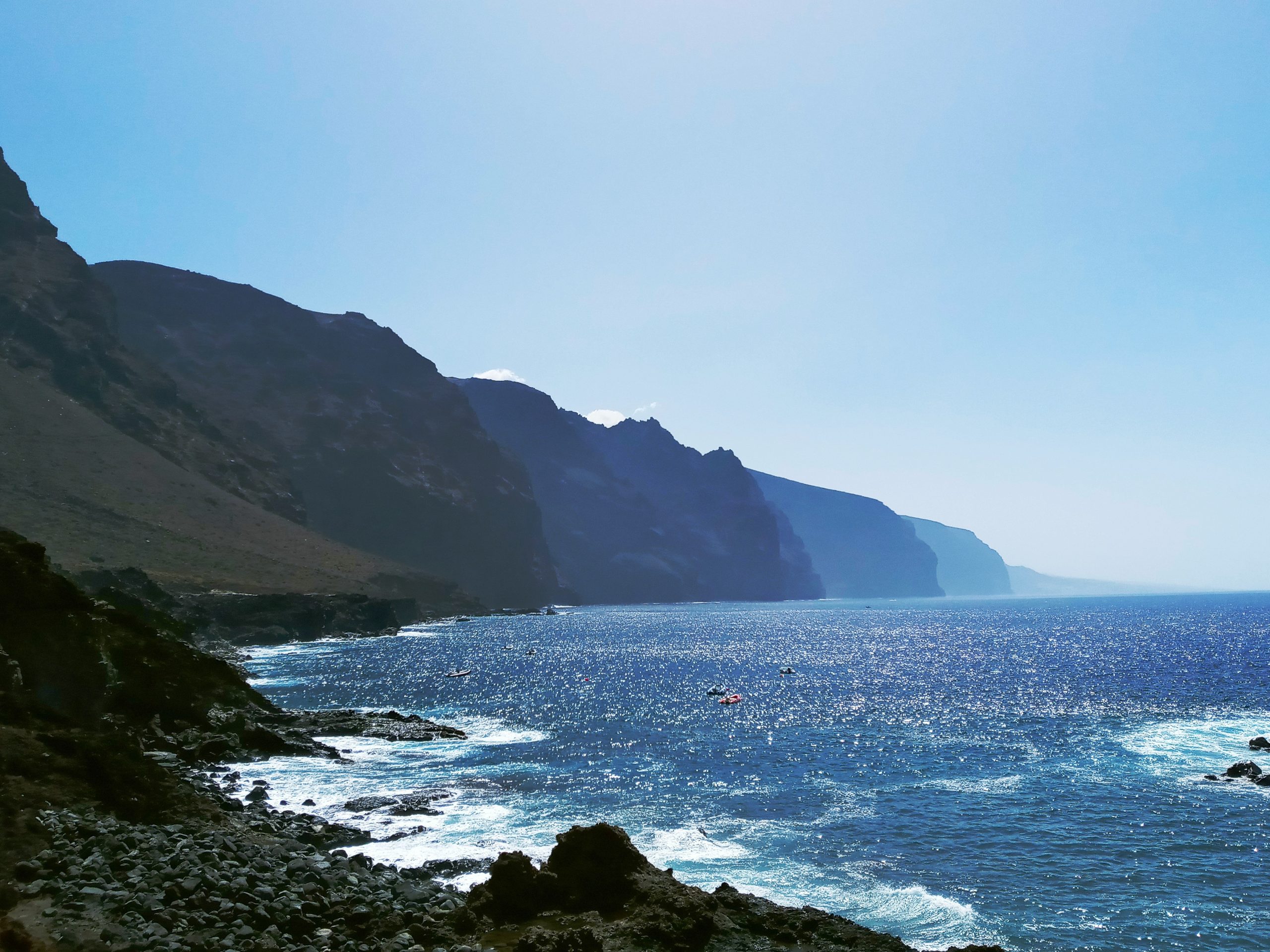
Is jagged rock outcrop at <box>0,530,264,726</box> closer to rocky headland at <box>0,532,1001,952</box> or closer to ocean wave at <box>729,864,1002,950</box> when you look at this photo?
rocky headland at <box>0,532,1001,952</box>

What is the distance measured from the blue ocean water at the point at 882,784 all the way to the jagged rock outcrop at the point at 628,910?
8065 millimetres

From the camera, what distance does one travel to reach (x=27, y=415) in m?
155

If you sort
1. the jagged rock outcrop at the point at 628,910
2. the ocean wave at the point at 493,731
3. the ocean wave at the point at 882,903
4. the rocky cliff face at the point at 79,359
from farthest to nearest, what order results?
the rocky cliff face at the point at 79,359 → the ocean wave at the point at 493,731 → the ocean wave at the point at 882,903 → the jagged rock outcrop at the point at 628,910

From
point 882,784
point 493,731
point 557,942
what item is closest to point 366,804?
point 493,731

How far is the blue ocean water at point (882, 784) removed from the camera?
93.9ft

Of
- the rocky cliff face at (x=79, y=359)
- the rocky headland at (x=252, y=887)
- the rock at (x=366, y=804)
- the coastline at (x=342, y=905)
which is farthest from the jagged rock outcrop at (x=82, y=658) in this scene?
the rocky cliff face at (x=79, y=359)

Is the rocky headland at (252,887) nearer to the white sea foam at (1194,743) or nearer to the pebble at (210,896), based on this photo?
the pebble at (210,896)

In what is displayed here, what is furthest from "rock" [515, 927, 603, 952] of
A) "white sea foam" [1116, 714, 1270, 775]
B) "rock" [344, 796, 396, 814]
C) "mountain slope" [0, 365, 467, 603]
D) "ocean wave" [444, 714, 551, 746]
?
"mountain slope" [0, 365, 467, 603]

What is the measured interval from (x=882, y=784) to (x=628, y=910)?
30.1 meters

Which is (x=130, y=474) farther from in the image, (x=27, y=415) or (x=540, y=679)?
(x=540, y=679)

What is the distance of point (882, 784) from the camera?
45.1 meters

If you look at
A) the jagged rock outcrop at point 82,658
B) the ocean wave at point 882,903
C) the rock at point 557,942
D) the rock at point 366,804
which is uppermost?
the jagged rock outcrop at point 82,658

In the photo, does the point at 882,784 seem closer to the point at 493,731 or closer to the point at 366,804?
the point at 366,804

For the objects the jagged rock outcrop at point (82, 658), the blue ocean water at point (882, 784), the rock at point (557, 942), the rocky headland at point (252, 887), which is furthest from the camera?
the jagged rock outcrop at point (82, 658)
